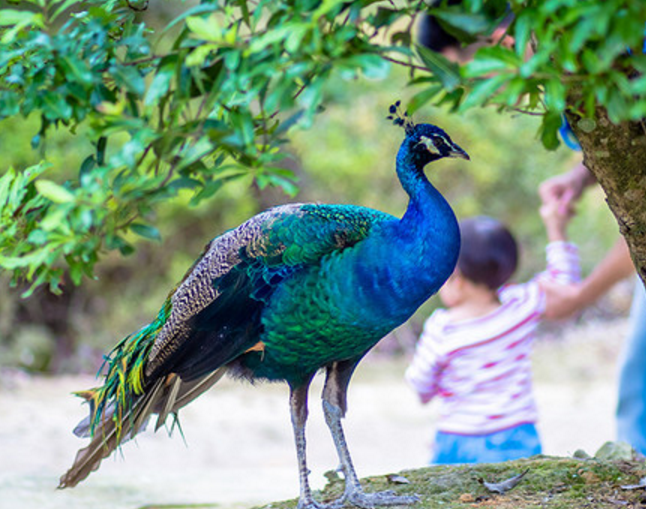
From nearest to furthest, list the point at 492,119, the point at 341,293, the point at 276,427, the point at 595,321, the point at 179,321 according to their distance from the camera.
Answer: the point at 341,293
the point at 179,321
the point at 276,427
the point at 492,119
the point at 595,321

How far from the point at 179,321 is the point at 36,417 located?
4.27 metres

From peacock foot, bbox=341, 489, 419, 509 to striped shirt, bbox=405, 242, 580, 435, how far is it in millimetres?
1053

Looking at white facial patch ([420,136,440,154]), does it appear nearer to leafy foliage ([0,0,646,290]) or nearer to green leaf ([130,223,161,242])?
leafy foliage ([0,0,646,290])

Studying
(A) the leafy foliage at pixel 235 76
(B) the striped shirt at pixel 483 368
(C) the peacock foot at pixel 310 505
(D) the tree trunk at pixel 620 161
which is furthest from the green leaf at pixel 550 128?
(B) the striped shirt at pixel 483 368

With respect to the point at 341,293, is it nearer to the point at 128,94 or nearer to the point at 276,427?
the point at 128,94

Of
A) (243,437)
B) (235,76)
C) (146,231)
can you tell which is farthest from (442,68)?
(243,437)

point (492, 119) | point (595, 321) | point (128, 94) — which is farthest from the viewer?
point (595, 321)

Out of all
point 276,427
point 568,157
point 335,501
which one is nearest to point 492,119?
point 568,157

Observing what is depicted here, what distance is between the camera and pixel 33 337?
8492 millimetres

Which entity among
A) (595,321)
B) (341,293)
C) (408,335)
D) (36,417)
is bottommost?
(595,321)

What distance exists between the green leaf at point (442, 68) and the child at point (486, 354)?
2.28 m

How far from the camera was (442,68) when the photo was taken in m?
1.66

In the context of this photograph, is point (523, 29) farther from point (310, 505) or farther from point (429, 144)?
point (310, 505)

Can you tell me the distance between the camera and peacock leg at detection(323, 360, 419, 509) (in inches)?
109
